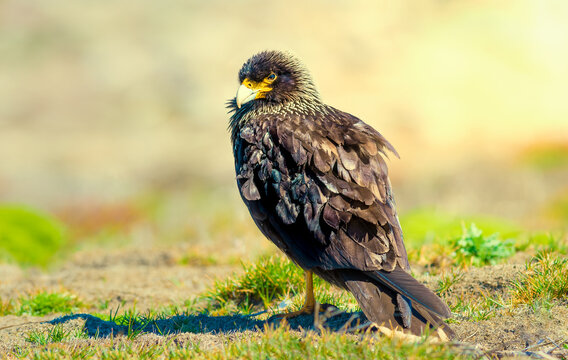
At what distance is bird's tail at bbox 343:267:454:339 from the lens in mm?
3242

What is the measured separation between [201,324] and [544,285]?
2197 millimetres

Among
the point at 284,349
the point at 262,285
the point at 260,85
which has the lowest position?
the point at 284,349

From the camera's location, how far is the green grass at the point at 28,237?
8594mm

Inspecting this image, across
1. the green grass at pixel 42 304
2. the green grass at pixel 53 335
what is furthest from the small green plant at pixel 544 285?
the green grass at pixel 42 304

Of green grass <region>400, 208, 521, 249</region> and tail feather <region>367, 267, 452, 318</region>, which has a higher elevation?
green grass <region>400, 208, 521, 249</region>

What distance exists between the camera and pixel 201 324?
13.3 feet

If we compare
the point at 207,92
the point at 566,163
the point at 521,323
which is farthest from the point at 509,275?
the point at 207,92

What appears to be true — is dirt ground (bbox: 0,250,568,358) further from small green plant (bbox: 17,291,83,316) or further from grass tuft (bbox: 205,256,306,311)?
grass tuft (bbox: 205,256,306,311)

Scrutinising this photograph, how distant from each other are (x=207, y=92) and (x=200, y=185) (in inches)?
263

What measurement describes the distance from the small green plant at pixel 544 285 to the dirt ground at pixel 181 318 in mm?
120

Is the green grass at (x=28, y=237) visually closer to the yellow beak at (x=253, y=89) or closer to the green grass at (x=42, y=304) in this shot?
the green grass at (x=42, y=304)

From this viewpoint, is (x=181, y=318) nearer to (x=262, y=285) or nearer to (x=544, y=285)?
(x=262, y=285)

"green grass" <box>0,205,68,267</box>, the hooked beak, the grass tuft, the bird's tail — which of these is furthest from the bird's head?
"green grass" <box>0,205,68,267</box>

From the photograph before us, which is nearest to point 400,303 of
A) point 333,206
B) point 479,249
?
point 333,206
